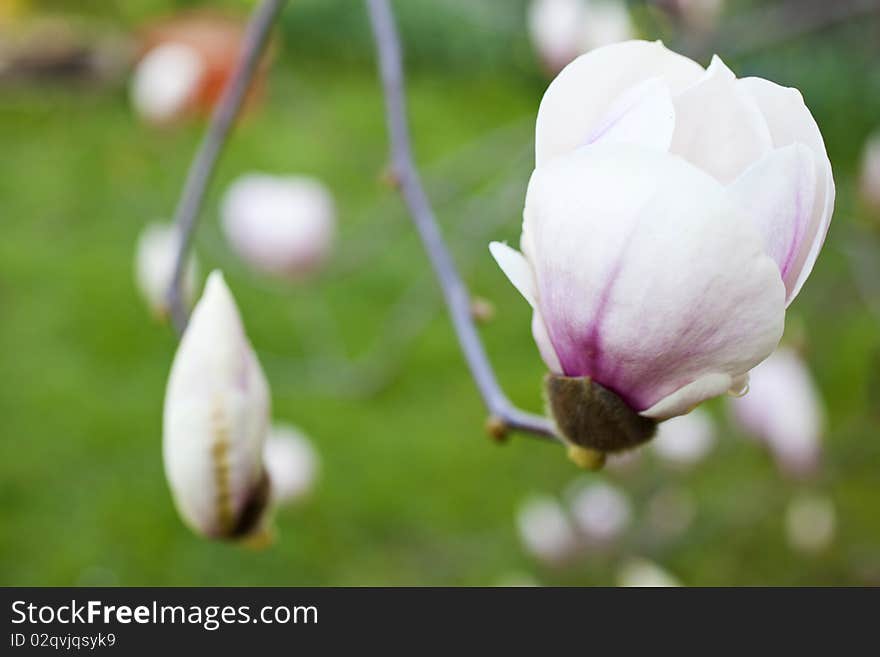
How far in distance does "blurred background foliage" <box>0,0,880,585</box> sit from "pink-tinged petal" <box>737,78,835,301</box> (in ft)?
1.82

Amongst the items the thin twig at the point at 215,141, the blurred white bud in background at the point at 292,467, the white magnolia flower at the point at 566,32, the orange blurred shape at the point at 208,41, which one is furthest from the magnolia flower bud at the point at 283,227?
the orange blurred shape at the point at 208,41

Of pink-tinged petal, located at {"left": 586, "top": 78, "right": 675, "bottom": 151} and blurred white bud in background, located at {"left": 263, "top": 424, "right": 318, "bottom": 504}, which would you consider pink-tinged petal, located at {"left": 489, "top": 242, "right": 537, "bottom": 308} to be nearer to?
pink-tinged petal, located at {"left": 586, "top": 78, "right": 675, "bottom": 151}

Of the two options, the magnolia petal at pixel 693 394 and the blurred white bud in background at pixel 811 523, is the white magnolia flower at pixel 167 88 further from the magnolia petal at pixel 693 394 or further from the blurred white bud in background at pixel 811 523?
the magnolia petal at pixel 693 394

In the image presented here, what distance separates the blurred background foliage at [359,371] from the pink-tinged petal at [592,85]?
54cm

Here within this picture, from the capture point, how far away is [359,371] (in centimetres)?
210

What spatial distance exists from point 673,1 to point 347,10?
11.8 feet

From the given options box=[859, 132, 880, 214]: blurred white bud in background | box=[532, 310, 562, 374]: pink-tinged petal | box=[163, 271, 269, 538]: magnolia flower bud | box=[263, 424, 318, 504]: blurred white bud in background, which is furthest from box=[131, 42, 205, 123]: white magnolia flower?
box=[532, 310, 562, 374]: pink-tinged petal

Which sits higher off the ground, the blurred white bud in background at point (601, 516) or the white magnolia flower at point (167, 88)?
the white magnolia flower at point (167, 88)

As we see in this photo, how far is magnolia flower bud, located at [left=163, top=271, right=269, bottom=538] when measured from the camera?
16.9 inches

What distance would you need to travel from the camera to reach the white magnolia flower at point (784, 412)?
876 millimetres

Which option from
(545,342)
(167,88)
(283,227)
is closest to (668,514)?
(283,227)

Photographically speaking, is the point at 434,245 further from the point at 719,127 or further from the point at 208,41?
the point at 208,41

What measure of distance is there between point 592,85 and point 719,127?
1.6 inches
